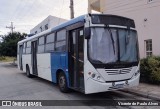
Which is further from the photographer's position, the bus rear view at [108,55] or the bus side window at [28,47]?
the bus side window at [28,47]

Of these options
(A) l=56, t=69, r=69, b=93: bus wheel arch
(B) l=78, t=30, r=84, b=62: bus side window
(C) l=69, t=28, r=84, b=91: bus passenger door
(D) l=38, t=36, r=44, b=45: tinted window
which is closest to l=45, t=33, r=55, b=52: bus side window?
(D) l=38, t=36, r=44, b=45: tinted window

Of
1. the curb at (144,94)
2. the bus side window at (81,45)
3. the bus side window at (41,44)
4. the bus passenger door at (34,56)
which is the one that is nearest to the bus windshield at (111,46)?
the bus side window at (81,45)

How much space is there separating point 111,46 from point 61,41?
2831mm

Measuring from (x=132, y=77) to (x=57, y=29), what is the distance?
414 cm

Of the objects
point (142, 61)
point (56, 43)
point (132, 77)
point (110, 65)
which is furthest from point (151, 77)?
point (56, 43)

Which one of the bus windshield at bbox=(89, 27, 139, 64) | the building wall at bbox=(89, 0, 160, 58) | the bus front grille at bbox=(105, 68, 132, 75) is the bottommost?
the bus front grille at bbox=(105, 68, 132, 75)

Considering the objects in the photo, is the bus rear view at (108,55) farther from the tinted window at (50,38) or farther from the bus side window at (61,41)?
the tinted window at (50,38)

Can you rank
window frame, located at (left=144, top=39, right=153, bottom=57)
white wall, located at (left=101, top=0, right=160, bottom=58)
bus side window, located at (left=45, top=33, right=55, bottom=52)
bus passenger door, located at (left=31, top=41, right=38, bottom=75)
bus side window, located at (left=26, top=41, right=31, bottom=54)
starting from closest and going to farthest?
bus side window, located at (left=45, top=33, right=55, bottom=52) < white wall, located at (left=101, top=0, right=160, bottom=58) < window frame, located at (left=144, top=39, right=153, bottom=57) < bus passenger door, located at (left=31, top=41, right=38, bottom=75) < bus side window, located at (left=26, top=41, right=31, bottom=54)

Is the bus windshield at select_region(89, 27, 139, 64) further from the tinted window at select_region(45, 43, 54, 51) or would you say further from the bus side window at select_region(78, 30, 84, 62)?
the tinted window at select_region(45, 43, 54, 51)

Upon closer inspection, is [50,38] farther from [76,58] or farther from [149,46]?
[149,46]

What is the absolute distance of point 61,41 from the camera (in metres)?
10.6

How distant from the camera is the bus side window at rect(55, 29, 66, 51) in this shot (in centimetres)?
1030

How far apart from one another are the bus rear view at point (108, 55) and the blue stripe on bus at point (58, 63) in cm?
193

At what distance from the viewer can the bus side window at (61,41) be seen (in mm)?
10305
